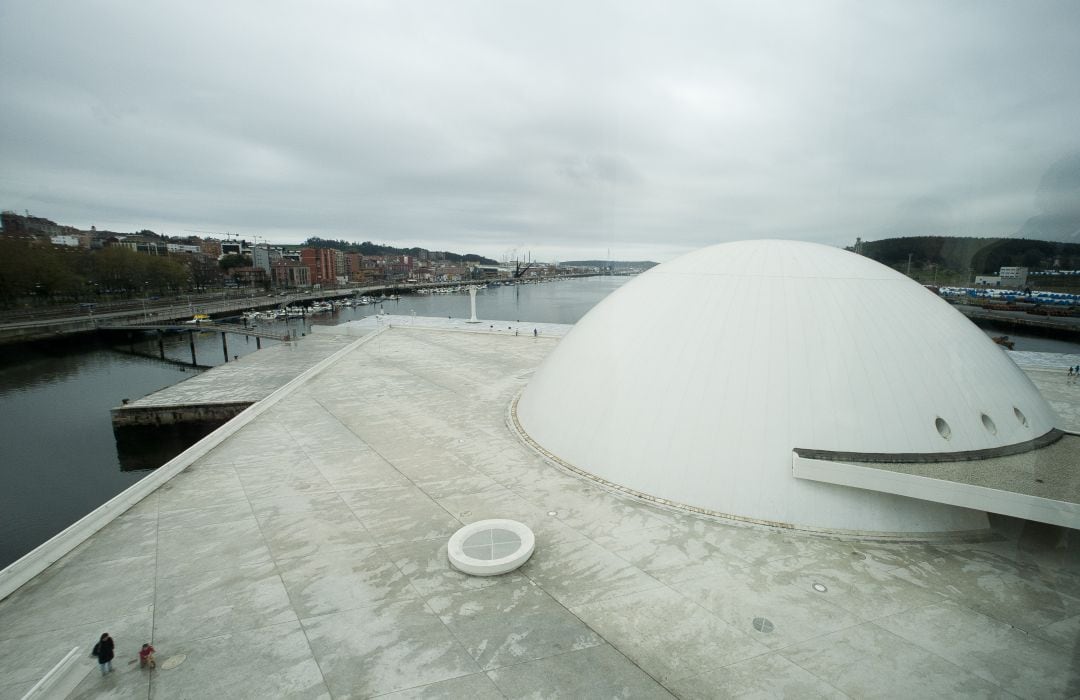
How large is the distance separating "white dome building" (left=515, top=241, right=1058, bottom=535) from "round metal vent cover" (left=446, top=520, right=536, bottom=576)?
11.1 ft

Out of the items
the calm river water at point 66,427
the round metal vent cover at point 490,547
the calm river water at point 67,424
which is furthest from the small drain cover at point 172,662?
the calm river water at point 66,427

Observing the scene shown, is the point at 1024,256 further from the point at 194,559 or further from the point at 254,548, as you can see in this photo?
the point at 194,559

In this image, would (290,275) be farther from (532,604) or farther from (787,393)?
(787,393)

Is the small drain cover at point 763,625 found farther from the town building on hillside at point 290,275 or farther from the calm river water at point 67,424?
→ the town building on hillside at point 290,275

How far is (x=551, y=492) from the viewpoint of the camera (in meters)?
11.6

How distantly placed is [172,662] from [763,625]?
9230 mm

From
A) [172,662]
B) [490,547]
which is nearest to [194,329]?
[172,662]

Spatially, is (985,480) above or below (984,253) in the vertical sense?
below

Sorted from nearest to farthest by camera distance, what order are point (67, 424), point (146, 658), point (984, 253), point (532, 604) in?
1. point (146, 658)
2. point (532, 604)
3. point (984, 253)
4. point (67, 424)

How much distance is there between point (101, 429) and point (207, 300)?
6772 cm

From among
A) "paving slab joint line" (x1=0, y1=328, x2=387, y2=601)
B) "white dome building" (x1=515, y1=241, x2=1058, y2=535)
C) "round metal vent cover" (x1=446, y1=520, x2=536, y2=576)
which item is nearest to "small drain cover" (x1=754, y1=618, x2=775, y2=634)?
"white dome building" (x1=515, y1=241, x2=1058, y2=535)

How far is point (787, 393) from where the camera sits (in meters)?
10.6

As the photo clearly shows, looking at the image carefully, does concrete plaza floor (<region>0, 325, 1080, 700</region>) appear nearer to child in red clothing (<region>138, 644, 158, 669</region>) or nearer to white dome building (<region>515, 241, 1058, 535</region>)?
child in red clothing (<region>138, 644, 158, 669</region>)

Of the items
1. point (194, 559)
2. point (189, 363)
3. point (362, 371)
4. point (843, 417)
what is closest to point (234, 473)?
point (194, 559)
